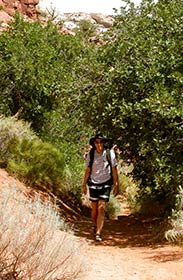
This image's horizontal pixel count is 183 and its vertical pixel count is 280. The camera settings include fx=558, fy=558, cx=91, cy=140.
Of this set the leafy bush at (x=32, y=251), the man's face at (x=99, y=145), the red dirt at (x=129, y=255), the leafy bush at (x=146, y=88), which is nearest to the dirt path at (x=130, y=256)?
the red dirt at (x=129, y=255)

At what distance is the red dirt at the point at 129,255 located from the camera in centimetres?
697

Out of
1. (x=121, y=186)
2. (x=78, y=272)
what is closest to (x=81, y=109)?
(x=78, y=272)

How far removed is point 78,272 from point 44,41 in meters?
15.1

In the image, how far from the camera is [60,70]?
56.7ft

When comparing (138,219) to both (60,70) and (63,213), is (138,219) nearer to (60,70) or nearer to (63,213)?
(63,213)

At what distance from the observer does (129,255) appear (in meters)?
8.48

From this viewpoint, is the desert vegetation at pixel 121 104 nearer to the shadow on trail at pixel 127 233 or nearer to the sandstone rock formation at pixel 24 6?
the shadow on trail at pixel 127 233

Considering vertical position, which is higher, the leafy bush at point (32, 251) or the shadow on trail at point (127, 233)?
the leafy bush at point (32, 251)

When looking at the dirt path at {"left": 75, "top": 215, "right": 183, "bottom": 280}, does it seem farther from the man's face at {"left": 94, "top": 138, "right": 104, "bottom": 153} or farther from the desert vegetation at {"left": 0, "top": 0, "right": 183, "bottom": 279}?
the man's face at {"left": 94, "top": 138, "right": 104, "bottom": 153}

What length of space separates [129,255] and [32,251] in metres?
3.40

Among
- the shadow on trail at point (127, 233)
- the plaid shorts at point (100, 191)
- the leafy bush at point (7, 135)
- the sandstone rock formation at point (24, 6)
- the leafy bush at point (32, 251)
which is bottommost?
the shadow on trail at point (127, 233)

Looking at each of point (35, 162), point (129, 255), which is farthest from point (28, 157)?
point (129, 255)

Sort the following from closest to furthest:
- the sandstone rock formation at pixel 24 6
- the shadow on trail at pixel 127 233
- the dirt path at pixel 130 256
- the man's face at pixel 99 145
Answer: the dirt path at pixel 130 256
the man's face at pixel 99 145
the shadow on trail at pixel 127 233
the sandstone rock formation at pixel 24 6

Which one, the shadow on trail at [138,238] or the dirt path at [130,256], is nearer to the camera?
the dirt path at [130,256]
